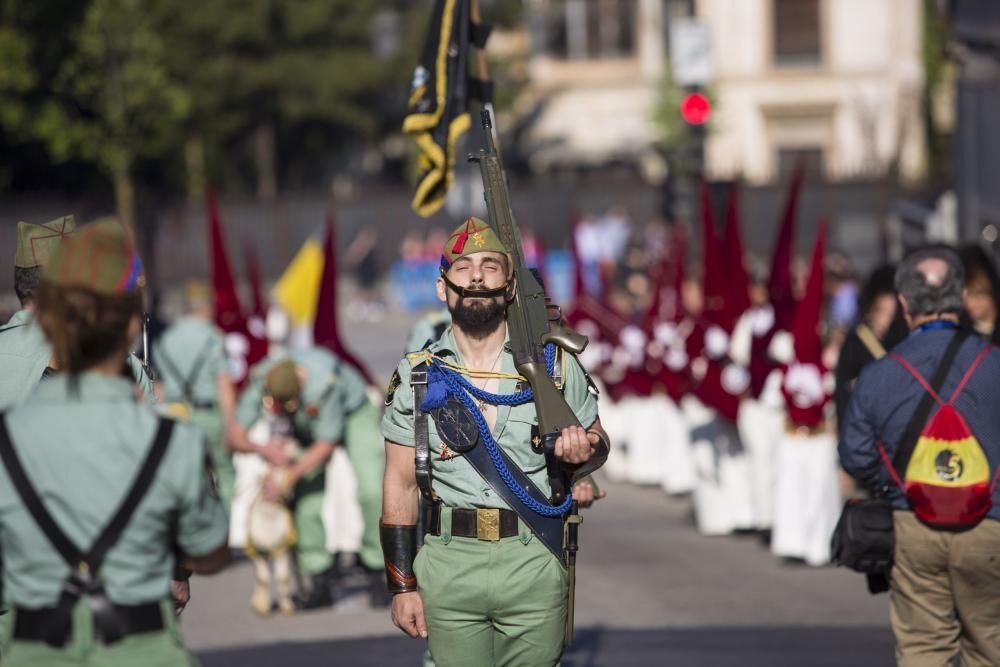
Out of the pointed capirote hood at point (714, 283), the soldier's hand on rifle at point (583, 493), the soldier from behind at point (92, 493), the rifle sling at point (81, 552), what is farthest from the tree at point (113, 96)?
the rifle sling at point (81, 552)

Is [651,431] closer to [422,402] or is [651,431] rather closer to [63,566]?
[422,402]

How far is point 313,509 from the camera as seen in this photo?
10.9 meters

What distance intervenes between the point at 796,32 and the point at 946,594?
168 ft

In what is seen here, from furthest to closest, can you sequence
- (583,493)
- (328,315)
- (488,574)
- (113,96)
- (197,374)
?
1. (113,96)
2. (197,374)
3. (328,315)
4. (583,493)
5. (488,574)

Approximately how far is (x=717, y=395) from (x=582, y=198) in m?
29.1

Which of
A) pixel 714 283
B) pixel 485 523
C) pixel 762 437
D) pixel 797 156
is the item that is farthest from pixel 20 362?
pixel 797 156

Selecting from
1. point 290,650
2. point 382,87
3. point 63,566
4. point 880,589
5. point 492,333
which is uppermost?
point 382,87

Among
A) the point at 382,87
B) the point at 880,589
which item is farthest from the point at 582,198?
the point at 880,589

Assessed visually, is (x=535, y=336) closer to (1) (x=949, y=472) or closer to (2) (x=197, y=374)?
(1) (x=949, y=472)

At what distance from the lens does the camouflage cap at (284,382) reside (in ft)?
34.2

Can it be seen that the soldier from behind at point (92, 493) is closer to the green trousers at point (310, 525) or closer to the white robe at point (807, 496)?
the green trousers at point (310, 525)

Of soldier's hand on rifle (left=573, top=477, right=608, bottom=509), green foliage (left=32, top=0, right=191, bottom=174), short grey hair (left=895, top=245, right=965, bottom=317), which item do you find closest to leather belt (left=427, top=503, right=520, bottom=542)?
soldier's hand on rifle (left=573, top=477, right=608, bottom=509)

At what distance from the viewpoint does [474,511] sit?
5.81 meters

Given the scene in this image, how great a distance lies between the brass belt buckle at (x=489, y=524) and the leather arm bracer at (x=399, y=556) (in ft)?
0.78
